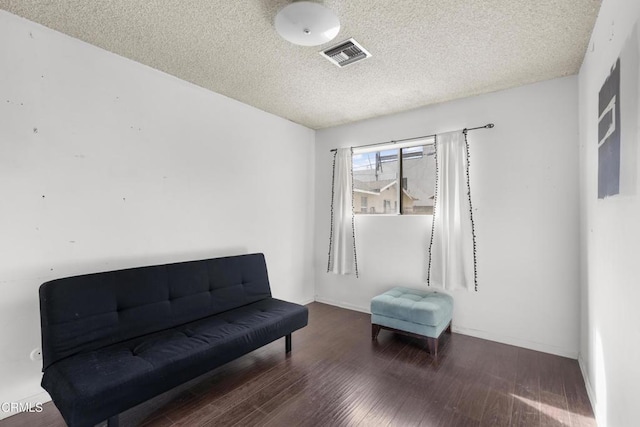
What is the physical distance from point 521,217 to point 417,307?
1316 millimetres

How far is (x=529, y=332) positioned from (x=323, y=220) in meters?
2.63

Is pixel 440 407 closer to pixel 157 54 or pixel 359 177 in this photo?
pixel 359 177

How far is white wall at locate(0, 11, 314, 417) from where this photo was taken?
1884 millimetres

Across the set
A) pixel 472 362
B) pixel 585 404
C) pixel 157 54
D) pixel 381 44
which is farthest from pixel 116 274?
pixel 585 404

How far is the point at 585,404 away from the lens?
1.96 m

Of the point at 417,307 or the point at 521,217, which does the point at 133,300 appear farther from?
the point at 521,217

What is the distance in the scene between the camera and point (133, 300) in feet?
7.04

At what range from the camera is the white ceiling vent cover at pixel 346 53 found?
216cm

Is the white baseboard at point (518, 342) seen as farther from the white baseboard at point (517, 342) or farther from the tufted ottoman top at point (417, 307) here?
the tufted ottoman top at point (417, 307)

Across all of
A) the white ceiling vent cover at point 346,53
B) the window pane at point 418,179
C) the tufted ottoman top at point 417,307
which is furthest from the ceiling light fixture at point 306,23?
the tufted ottoman top at point 417,307

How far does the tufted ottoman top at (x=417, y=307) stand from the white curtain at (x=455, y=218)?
25 centimetres

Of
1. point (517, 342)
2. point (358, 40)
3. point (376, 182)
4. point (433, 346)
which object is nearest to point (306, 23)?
point (358, 40)

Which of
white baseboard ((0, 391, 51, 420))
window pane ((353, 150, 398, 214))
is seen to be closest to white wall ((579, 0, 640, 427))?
window pane ((353, 150, 398, 214))

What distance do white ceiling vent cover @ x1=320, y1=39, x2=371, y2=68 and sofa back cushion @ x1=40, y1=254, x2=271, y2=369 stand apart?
199 centimetres
